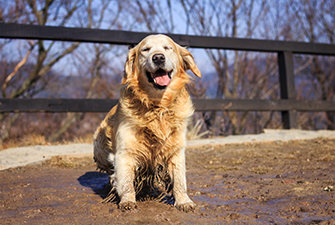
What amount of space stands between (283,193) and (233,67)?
8.22 m

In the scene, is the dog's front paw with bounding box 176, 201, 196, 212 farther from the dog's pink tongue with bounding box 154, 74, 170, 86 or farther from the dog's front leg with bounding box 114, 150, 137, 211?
the dog's pink tongue with bounding box 154, 74, 170, 86

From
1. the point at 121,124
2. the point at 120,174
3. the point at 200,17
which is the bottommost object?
the point at 120,174

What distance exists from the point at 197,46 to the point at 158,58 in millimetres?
3611

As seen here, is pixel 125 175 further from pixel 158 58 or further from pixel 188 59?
pixel 188 59

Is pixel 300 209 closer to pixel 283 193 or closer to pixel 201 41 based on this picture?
pixel 283 193

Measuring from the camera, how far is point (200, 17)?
10039 mm

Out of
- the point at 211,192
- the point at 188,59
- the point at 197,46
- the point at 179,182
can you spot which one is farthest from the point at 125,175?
the point at 197,46

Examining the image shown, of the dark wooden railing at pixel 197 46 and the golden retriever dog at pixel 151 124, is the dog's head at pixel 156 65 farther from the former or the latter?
the dark wooden railing at pixel 197 46

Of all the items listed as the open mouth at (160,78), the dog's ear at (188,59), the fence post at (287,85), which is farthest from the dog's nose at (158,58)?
the fence post at (287,85)

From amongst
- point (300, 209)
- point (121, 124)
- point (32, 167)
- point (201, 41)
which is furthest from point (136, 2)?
point (300, 209)

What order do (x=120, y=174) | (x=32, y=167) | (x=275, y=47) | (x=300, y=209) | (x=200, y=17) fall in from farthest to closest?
1. (x=200, y=17)
2. (x=275, y=47)
3. (x=32, y=167)
4. (x=120, y=174)
5. (x=300, y=209)

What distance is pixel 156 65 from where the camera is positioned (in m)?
2.58

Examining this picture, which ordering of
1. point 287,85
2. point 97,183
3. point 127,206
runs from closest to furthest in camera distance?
point 127,206
point 97,183
point 287,85

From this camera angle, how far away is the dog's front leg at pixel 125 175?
7.83 feet
